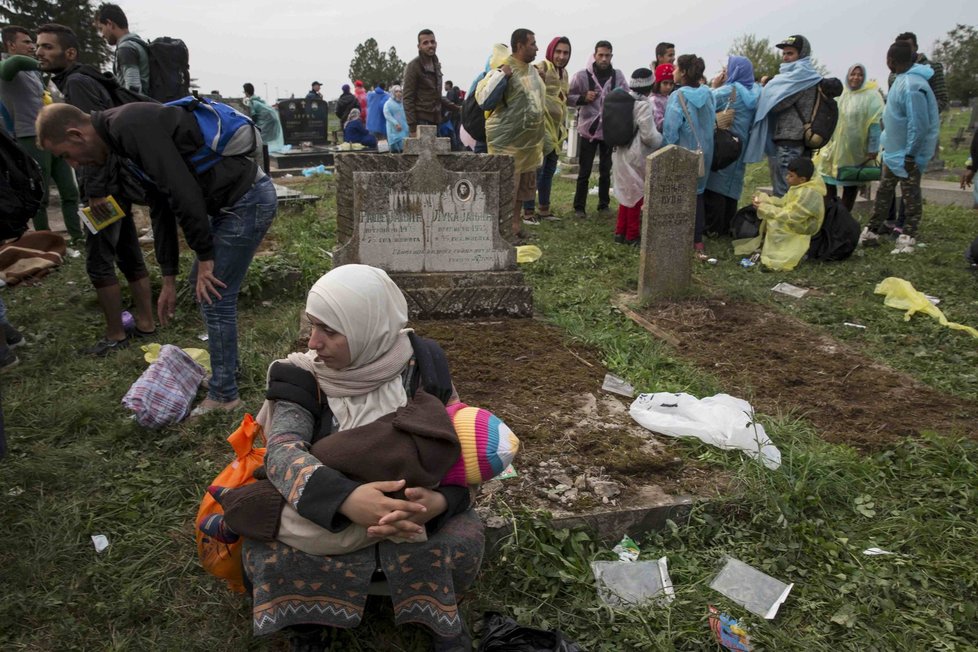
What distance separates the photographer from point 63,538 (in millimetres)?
2596

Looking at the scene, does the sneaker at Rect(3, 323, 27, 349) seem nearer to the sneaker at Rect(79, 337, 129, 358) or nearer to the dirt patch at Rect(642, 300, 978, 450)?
the sneaker at Rect(79, 337, 129, 358)

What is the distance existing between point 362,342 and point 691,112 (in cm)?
617

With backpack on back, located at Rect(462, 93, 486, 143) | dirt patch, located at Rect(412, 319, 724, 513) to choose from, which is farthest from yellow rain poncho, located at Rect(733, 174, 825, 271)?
dirt patch, located at Rect(412, 319, 724, 513)

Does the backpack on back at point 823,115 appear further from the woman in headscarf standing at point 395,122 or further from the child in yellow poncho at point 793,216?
the woman in headscarf standing at point 395,122

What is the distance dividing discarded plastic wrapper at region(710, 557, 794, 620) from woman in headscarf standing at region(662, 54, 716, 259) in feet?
16.4

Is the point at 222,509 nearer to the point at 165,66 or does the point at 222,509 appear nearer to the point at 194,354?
the point at 194,354

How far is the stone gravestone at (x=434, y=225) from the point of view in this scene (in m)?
4.77

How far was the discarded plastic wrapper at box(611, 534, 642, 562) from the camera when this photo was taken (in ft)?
8.40

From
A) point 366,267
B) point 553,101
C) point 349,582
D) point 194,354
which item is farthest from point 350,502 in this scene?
point 553,101

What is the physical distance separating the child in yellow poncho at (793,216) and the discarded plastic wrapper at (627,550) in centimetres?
489

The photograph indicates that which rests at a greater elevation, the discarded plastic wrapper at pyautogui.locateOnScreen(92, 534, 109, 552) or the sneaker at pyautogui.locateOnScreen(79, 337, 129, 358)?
the sneaker at pyautogui.locateOnScreen(79, 337, 129, 358)

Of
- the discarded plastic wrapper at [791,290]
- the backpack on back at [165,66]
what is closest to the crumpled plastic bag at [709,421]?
the discarded plastic wrapper at [791,290]

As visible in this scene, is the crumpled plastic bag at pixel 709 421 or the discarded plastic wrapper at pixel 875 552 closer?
the discarded plastic wrapper at pixel 875 552

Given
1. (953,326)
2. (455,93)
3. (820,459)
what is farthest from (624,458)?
(455,93)
